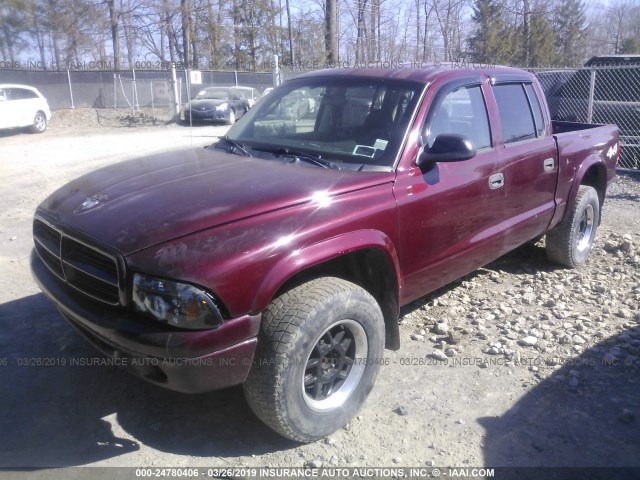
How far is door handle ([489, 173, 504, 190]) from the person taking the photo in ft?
13.3

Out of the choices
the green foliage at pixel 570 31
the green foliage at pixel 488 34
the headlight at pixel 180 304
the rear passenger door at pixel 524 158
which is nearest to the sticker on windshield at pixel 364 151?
the rear passenger door at pixel 524 158

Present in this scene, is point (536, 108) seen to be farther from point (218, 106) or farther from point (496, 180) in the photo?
point (218, 106)

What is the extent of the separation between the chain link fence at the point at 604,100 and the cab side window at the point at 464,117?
6.75 m

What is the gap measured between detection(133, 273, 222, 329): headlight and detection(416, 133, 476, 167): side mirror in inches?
66.5

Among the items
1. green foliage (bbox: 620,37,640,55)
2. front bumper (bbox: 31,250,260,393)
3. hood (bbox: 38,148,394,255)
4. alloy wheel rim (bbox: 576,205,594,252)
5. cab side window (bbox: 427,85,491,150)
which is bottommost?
alloy wheel rim (bbox: 576,205,594,252)

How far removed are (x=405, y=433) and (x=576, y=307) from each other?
7.87 ft

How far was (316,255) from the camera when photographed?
9.27ft

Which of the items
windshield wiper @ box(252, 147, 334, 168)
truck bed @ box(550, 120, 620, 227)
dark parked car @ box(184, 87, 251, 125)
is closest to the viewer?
windshield wiper @ box(252, 147, 334, 168)

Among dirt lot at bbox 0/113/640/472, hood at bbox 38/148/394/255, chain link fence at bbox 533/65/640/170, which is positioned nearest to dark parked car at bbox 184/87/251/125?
chain link fence at bbox 533/65/640/170

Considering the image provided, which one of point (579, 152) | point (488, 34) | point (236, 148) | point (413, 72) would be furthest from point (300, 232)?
point (488, 34)

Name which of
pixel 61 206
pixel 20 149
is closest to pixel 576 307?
pixel 61 206

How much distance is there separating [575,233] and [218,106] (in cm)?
1839

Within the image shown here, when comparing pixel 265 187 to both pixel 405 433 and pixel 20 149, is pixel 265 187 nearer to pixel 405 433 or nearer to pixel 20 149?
pixel 405 433

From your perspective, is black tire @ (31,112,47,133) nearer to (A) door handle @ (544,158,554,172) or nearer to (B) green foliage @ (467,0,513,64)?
(A) door handle @ (544,158,554,172)
